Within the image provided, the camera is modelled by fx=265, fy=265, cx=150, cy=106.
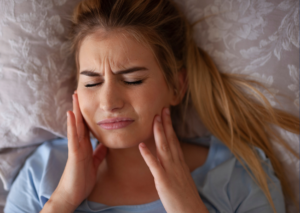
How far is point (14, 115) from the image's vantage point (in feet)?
4.62

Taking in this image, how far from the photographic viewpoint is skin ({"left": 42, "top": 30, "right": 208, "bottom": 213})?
1.18m

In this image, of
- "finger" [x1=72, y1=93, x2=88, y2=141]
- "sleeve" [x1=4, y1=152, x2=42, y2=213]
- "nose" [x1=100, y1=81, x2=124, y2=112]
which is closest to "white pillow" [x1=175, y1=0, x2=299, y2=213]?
"nose" [x1=100, y1=81, x2=124, y2=112]

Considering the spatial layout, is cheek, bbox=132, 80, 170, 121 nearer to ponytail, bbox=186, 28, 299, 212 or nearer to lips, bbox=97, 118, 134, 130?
lips, bbox=97, 118, 134, 130

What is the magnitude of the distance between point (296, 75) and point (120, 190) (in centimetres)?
111

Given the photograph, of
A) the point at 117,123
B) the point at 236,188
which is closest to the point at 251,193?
the point at 236,188

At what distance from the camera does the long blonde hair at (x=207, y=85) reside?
1.31m

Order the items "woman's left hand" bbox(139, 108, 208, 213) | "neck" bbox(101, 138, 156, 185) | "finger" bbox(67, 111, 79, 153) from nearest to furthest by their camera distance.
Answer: "woman's left hand" bbox(139, 108, 208, 213)
"finger" bbox(67, 111, 79, 153)
"neck" bbox(101, 138, 156, 185)

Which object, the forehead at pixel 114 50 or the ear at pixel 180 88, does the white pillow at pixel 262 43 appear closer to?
the ear at pixel 180 88

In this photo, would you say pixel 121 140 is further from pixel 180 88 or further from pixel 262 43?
pixel 262 43

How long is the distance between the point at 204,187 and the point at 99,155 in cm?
60

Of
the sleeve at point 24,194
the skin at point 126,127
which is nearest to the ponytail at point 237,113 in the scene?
the skin at point 126,127

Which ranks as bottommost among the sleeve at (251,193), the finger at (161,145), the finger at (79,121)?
the sleeve at (251,193)

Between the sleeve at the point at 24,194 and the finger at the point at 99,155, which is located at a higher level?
the finger at the point at 99,155

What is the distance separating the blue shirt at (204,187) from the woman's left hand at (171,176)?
0.17m
